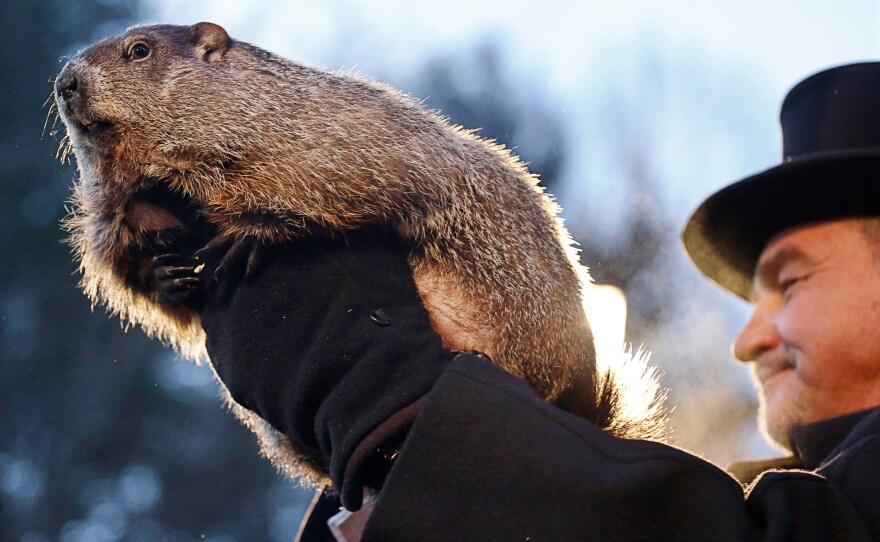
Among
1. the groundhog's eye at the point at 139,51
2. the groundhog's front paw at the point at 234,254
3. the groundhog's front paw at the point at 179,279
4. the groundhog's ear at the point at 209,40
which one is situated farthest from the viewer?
the groundhog's ear at the point at 209,40

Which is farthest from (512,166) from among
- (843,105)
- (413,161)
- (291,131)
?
(843,105)

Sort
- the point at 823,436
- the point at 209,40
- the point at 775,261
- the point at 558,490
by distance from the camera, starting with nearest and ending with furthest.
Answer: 1. the point at 558,490
2. the point at 823,436
3. the point at 775,261
4. the point at 209,40

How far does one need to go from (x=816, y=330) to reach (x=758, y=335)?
233 millimetres

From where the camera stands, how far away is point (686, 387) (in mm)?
6305

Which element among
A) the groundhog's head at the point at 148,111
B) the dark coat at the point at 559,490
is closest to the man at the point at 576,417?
the dark coat at the point at 559,490

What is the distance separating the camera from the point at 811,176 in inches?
89.7

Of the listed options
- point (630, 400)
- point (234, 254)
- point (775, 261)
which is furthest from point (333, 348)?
point (775, 261)

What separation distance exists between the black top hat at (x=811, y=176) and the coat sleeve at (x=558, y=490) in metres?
1.24

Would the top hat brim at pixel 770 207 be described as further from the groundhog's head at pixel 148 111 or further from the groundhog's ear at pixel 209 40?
the groundhog's ear at pixel 209 40

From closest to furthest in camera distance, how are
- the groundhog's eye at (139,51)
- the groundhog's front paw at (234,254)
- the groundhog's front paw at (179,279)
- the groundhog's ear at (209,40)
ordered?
the groundhog's front paw at (234,254)
the groundhog's front paw at (179,279)
the groundhog's eye at (139,51)
the groundhog's ear at (209,40)

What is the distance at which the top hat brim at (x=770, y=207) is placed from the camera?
7.26 feet

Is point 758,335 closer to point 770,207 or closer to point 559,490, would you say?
point 770,207

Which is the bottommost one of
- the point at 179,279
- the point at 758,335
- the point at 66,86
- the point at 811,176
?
the point at 179,279

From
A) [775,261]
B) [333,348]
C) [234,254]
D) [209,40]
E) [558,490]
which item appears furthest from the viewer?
[209,40]
